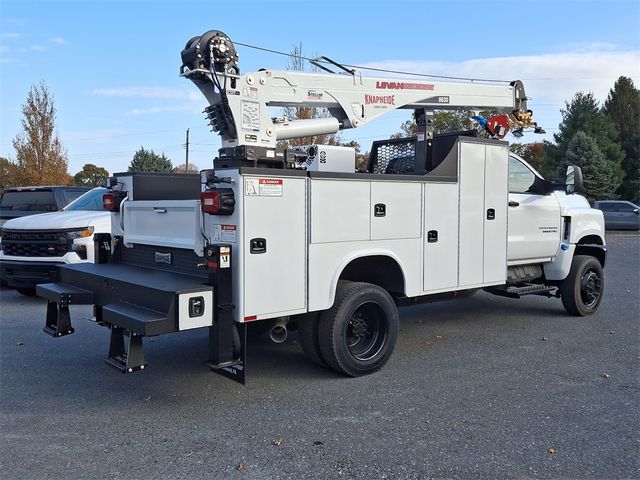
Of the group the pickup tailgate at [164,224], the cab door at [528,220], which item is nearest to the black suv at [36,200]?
the pickup tailgate at [164,224]

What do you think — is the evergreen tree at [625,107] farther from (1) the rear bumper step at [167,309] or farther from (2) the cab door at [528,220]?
(1) the rear bumper step at [167,309]

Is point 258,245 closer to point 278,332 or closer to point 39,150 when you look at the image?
point 278,332

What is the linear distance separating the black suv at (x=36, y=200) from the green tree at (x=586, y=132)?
37.7m

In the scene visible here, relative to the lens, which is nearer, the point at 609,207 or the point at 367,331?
the point at 367,331

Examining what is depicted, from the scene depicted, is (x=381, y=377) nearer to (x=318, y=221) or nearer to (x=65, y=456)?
(x=318, y=221)

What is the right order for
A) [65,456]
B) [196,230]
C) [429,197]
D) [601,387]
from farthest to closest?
[429,197] < [601,387] < [196,230] < [65,456]

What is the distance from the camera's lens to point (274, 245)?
4770mm

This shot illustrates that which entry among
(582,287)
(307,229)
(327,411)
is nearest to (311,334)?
(327,411)

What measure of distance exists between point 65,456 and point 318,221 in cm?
253

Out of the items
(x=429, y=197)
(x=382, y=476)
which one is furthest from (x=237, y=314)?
(x=429, y=197)

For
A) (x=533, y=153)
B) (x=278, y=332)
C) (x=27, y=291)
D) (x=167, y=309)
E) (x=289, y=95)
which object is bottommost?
(x=27, y=291)

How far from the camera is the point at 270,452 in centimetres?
397

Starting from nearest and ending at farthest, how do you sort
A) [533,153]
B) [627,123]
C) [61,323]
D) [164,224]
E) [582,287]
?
[61,323] < [164,224] < [582,287] < [627,123] < [533,153]

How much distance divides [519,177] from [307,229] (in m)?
3.89
